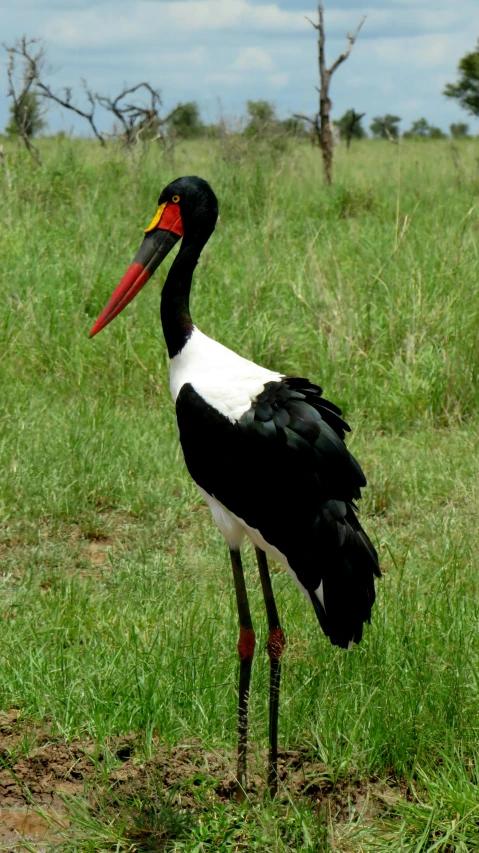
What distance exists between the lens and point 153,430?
4602mm

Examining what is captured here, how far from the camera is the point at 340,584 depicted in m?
2.34

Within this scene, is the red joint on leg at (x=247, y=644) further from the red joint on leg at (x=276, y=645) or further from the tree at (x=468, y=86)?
the tree at (x=468, y=86)

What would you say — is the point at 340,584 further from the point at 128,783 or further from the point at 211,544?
the point at 211,544

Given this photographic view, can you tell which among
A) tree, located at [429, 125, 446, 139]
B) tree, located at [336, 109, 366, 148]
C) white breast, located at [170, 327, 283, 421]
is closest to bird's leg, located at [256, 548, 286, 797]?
white breast, located at [170, 327, 283, 421]

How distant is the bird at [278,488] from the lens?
7.65 ft

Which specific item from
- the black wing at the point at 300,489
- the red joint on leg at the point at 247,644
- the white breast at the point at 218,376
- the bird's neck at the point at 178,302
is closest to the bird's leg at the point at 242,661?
the red joint on leg at the point at 247,644

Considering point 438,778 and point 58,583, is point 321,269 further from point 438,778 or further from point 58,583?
point 438,778

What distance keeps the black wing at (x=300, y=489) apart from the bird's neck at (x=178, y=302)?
10.1 inches

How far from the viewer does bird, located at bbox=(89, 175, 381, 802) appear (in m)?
2.33

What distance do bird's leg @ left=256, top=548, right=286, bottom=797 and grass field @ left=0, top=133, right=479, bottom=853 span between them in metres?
0.04

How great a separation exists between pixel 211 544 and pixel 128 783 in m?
1.48

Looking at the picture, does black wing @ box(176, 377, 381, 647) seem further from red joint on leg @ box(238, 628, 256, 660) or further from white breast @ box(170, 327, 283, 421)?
red joint on leg @ box(238, 628, 256, 660)

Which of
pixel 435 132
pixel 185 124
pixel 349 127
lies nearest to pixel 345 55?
pixel 185 124

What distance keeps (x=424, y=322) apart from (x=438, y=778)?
3328mm
